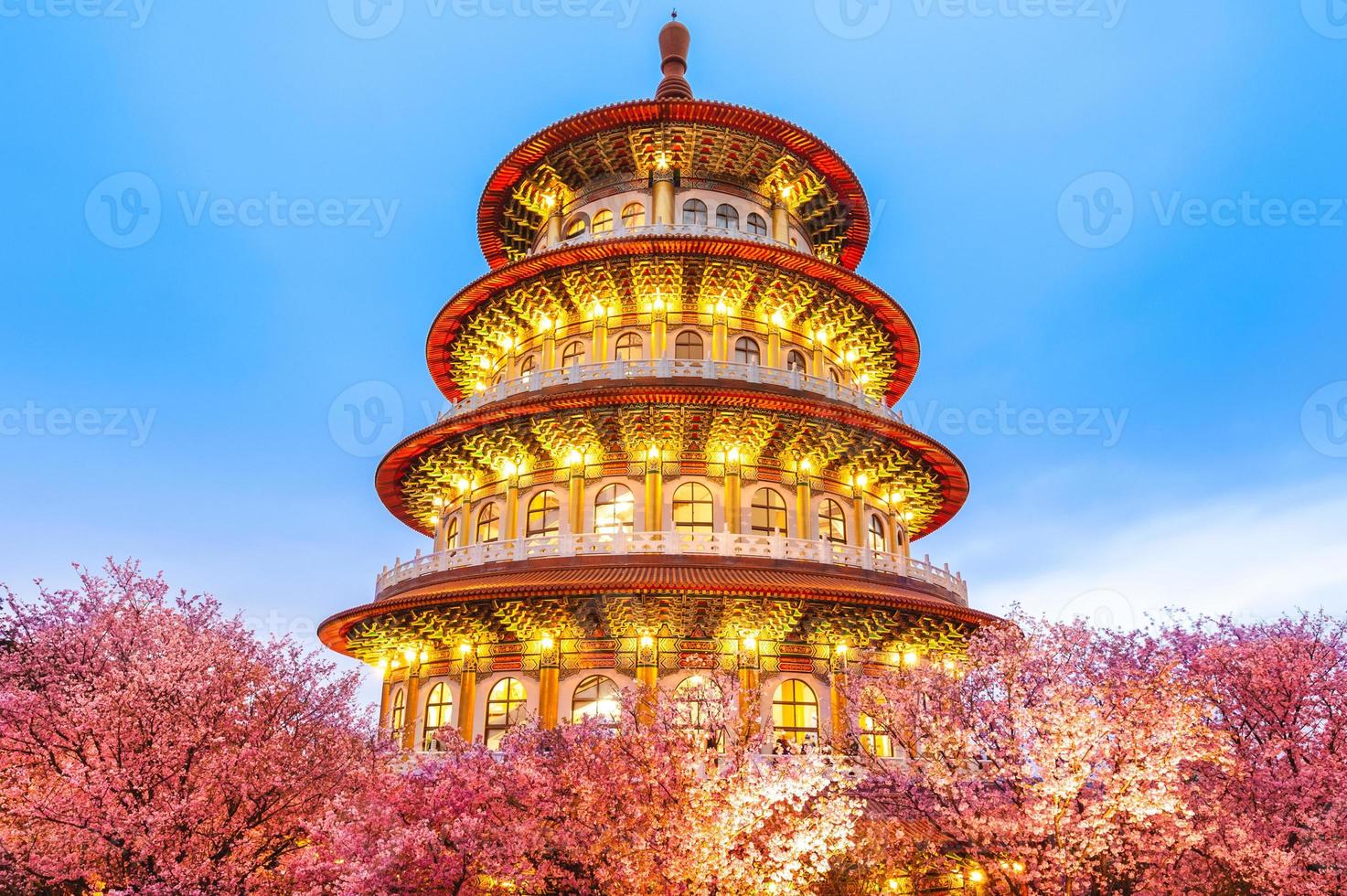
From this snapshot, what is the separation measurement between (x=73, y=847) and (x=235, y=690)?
11.1 feet

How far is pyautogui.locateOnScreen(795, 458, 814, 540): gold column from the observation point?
2955cm

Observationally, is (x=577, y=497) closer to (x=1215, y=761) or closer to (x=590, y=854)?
(x=590, y=854)

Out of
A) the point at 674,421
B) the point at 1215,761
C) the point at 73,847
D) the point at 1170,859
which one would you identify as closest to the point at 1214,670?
the point at 1215,761

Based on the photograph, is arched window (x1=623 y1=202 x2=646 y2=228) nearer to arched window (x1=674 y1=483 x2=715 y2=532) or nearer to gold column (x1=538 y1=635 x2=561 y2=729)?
arched window (x1=674 y1=483 x2=715 y2=532)

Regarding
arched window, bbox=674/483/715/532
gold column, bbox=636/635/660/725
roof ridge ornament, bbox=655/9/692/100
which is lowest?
gold column, bbox=636/635/660/725

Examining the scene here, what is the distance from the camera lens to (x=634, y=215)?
35312 millimetres

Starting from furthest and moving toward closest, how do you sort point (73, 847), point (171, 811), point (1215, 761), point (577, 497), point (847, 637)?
point (577, 497)
point (847, 637)
point (1215, 761)
point (73, 847)
point (171, 811)

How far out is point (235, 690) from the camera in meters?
16.4

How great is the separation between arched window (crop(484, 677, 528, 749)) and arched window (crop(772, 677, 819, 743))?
6.92 metres

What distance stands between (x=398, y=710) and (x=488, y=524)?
6.39 meters

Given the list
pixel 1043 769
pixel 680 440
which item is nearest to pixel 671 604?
pixel 680 440

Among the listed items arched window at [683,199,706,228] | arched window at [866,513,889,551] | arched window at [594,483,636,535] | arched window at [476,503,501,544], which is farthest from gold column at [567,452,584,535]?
arched window at [683,199,706,228]

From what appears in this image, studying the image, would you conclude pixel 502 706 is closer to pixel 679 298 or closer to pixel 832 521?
pixel 832 521

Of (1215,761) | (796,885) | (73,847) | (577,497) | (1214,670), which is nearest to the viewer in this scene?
(73,847)
